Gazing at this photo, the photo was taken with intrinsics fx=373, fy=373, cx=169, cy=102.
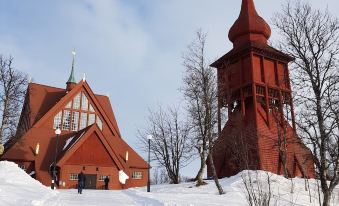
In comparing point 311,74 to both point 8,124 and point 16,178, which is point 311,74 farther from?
point 8,124

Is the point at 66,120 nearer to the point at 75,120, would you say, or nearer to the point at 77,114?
the point at 75,120

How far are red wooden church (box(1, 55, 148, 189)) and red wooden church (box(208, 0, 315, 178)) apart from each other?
365 inches

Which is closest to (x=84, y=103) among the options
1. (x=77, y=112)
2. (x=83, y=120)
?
(x=77, y=112)

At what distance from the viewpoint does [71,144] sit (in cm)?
3409

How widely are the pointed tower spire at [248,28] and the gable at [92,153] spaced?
17.4m

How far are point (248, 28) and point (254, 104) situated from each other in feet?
29.0

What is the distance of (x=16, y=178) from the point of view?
2033cm

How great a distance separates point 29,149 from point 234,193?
69.7ft

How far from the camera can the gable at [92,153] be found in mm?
33062

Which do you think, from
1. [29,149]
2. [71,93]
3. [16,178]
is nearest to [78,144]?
[29,149]

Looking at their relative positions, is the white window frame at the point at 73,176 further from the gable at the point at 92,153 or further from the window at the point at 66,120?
the window at the point at 66,120

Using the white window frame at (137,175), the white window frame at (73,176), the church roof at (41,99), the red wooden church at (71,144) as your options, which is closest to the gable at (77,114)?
the red wooden church at (71,144)

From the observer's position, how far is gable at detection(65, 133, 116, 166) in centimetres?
3306

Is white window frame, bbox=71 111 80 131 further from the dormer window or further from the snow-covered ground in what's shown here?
the snow-covered ground
